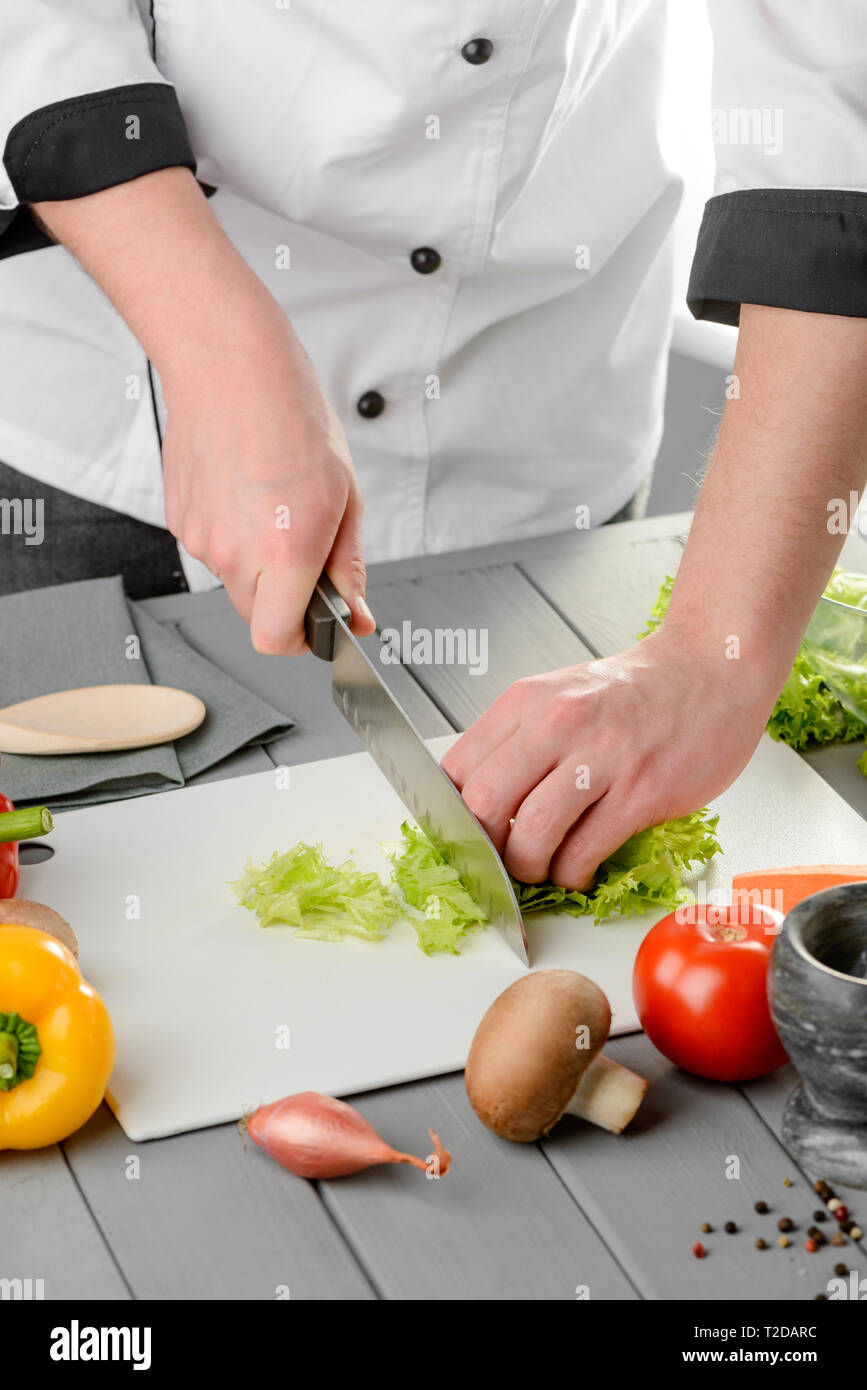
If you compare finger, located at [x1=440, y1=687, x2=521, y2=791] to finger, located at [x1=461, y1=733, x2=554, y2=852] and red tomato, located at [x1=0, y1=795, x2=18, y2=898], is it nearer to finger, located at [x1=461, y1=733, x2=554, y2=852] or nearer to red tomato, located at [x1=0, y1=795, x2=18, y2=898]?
finger, located at [x1=461, y1=733, x2=554, y2=852]

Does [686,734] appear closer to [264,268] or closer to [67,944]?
[67,944]

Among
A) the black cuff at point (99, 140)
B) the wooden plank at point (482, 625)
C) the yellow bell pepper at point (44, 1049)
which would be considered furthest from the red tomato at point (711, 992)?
the black cuff at point (99, 140)

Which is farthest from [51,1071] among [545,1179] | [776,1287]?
[776,1287]

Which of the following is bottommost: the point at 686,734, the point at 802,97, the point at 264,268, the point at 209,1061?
the point at 209,1061

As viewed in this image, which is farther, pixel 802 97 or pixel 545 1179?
pixel 802 97

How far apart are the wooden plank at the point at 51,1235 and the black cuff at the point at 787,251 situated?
997mm

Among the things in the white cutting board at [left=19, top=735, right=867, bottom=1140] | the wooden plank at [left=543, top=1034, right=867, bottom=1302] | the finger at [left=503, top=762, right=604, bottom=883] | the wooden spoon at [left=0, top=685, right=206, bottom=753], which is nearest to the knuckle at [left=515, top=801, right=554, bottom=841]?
the finger at [left=503, top=762, right=604, bottom=883]

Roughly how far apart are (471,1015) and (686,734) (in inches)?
13.2

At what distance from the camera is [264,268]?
1863 millimetres

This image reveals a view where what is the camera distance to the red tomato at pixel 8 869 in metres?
1.35

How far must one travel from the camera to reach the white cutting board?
48.1 inches

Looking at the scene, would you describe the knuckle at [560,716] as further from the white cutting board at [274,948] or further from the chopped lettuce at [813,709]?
the chopped lettuce at [813,709]

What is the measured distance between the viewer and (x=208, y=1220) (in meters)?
1.09

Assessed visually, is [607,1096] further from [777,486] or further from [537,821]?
[777,486]
